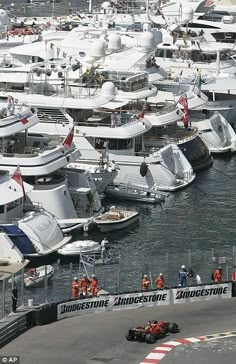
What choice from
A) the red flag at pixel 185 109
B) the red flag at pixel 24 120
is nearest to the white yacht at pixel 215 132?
the red flag at pixel 185 109

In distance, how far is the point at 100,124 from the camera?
8662 cm

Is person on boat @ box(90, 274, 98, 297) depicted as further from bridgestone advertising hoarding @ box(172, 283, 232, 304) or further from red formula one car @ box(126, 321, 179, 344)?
red formula one car @ box(126, 321, 179, 344)

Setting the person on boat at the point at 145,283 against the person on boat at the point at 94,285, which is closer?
the person on boat at the point at 94,285

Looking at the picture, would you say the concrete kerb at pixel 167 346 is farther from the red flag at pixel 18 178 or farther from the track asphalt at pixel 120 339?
the red flag at pixel 18 178

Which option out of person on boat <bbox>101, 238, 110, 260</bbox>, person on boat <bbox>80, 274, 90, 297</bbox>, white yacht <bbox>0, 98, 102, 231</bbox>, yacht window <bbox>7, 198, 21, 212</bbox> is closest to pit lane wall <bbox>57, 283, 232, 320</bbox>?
person on boat <bbox>80, 274, 90, 297</bbox>

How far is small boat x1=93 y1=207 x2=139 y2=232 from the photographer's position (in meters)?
75.8

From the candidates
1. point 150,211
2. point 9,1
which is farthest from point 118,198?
point 9,1

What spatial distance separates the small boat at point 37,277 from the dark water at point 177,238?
45cm

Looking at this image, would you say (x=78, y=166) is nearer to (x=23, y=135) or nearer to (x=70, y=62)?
(x=23, y=135)

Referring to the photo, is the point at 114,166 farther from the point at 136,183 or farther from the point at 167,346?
the point at 167,346

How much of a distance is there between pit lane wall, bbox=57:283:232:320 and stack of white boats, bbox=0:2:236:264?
12323mm

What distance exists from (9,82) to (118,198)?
39.0 feet

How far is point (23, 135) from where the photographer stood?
3145 inches

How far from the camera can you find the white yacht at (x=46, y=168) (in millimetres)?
74875
